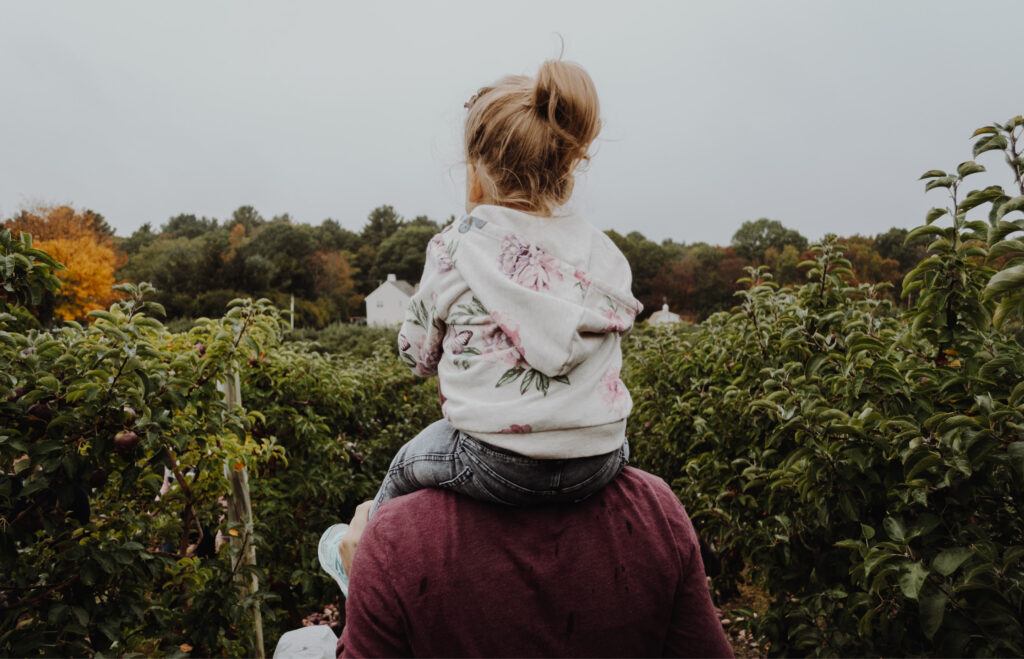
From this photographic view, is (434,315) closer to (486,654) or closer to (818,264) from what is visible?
(486,654)

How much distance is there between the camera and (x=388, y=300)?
44.4 meters

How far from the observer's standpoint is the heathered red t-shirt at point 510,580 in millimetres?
893

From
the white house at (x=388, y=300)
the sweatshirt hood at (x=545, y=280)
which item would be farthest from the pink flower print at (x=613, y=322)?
the white house at (x=388, y=300)

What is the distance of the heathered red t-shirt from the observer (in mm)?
893

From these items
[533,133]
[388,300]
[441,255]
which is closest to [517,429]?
[441,255]

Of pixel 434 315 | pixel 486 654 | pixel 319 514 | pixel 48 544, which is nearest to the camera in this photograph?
pixel 486 654

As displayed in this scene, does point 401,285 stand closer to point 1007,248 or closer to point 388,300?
point 388,300

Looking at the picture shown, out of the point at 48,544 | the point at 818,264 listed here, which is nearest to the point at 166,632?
the point at 48,544

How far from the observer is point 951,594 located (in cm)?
138

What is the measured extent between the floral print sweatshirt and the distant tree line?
3365cm

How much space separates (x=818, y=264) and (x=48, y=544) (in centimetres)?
278

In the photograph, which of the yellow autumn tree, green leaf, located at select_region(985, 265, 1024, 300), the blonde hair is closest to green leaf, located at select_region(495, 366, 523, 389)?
the blonde hair

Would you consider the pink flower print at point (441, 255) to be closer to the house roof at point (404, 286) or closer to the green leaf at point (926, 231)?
the green leaf at point (926, 231)

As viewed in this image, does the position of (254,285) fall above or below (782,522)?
above
